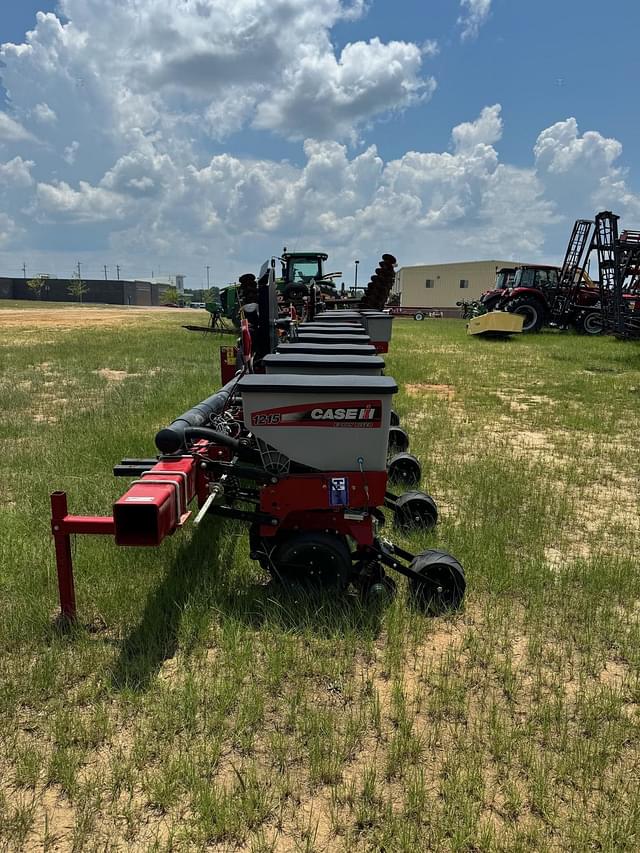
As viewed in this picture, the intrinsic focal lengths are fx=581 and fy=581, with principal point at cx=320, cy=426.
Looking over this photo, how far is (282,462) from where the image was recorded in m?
2.94

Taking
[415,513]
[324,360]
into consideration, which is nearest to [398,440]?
[415,513]

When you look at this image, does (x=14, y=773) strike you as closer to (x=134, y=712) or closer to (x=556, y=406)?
(x=134, y=712)

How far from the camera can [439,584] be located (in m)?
3.08

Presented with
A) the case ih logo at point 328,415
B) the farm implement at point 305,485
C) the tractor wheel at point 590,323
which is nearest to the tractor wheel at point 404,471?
the farm implement at point 305,485

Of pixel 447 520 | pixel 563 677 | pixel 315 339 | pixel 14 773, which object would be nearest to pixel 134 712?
pixel 14 773

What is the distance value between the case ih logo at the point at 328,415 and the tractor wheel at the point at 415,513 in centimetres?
149

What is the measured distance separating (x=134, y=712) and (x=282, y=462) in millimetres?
1268

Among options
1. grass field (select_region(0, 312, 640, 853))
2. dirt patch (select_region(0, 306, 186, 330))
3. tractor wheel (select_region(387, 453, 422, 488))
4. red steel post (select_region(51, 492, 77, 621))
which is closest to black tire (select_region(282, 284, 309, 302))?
dirt patch (select_region(0, 306, 186, 330))

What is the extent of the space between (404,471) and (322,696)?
2.88 meters

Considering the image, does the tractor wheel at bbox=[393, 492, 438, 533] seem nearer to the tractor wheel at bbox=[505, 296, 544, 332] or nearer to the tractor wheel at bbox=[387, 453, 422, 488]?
the tractor wheel at bbox=[387, 453, 422, 488]

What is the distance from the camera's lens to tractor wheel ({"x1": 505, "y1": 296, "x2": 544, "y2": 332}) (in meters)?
20.4

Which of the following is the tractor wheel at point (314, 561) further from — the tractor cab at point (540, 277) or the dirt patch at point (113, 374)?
the tractor cab at point (540, 277)

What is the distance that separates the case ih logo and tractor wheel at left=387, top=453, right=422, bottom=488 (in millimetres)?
2324

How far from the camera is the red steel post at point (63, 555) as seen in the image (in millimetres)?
2646
